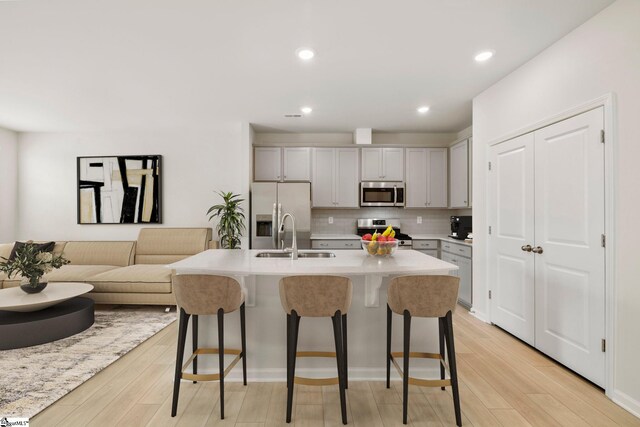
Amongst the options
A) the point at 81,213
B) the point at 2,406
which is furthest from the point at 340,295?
the point at 81,213

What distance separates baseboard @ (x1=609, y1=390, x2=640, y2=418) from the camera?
208cm

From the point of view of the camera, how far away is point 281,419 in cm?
207

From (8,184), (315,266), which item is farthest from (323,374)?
(8,184)

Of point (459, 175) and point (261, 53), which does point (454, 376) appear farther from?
point (459, 175)

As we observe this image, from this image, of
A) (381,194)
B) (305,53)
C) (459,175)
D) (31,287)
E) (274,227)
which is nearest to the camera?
(305,53)

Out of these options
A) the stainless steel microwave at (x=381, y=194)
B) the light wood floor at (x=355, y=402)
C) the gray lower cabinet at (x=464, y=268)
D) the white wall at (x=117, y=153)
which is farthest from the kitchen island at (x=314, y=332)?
the white wall at (x=117, y=153)

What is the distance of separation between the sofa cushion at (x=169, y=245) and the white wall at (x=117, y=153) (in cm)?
39

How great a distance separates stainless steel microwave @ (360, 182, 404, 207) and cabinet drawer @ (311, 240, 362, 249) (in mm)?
700

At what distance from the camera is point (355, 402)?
89.1 inches

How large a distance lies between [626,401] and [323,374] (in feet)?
6.33

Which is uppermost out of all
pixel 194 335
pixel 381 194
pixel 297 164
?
pixel 297 164

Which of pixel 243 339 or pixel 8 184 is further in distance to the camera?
pixel 8 184

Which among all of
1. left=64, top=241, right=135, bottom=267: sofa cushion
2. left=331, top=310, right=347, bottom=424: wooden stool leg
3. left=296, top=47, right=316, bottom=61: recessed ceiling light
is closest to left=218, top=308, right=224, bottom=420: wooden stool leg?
left=331, top=310, right=347, bottom=424: wooden stool leg

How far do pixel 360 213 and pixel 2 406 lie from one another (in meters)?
4.76
